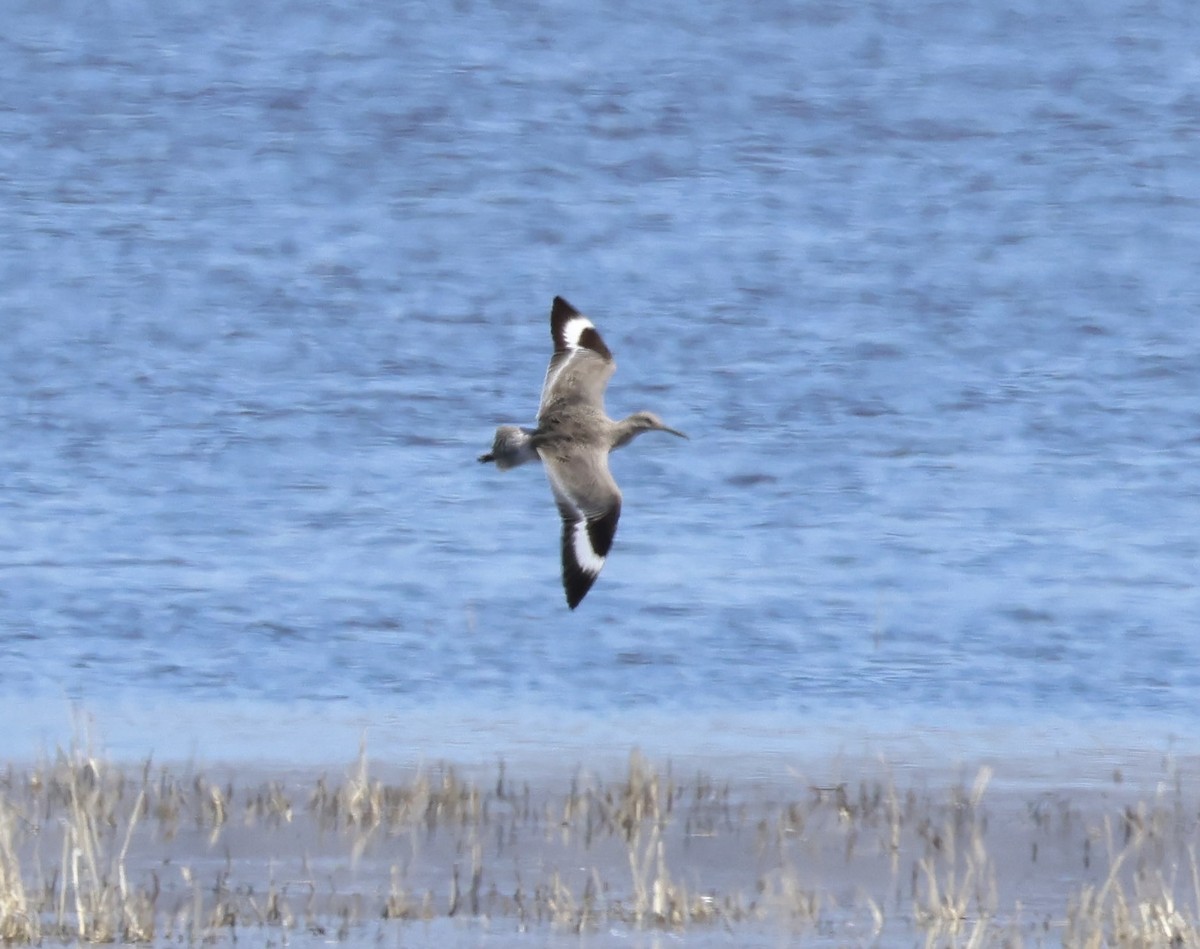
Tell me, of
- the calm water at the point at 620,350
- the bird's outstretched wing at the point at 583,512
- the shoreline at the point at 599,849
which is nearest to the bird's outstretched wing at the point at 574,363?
the bird's outstretched wing at the point at 583,512

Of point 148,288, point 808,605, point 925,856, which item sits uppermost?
point 925,856

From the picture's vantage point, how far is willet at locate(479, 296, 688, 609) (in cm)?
880

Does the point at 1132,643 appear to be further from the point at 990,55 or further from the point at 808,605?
the point at 990,55

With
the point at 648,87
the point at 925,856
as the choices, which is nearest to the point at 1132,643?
the point at 925,856

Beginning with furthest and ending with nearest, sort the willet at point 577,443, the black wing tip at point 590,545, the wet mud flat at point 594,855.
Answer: the willet at point 577,443 < the black wing tip at point 590,545 < the wet mud flat at point 594,855

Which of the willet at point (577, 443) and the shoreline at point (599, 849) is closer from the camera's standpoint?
the shoreline at point (599, 849)

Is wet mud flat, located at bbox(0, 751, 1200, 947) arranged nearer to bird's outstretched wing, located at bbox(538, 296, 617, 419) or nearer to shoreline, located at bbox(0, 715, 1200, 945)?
shoreline, located at bbox(0, 715, 1200, 945)

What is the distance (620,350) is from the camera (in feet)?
81.5

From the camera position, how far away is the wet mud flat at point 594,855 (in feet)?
25.0

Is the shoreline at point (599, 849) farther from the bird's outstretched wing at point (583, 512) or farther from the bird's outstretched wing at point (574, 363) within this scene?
the bird's outstretched wing at point (574, 363)

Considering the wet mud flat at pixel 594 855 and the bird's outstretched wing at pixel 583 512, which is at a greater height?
the bird's outstretched wing at pixel 583 512

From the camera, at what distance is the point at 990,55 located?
4119 cm

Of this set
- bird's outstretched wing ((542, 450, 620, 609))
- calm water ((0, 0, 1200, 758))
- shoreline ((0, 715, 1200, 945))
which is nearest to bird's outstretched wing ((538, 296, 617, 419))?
bird's outstretched wing ((542, 450, 620, 609))

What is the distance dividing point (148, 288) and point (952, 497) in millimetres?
12430
